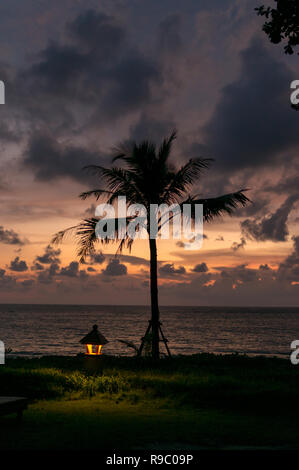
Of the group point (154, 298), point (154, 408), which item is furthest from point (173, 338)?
point (154, 408)

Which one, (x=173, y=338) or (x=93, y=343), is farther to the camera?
(x=173, y=338)

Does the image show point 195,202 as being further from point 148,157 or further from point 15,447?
point 15,447

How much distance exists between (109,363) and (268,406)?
824 cm

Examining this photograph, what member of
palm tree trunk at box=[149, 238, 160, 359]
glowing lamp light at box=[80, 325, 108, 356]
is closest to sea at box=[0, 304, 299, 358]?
palm tree trunk at box=[149, 238, 160, 359]

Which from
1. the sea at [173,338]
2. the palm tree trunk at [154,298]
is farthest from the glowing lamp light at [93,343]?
the sea at [173,338]

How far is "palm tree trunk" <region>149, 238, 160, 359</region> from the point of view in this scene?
57.7 feet

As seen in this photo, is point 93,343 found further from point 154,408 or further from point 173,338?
point 173,338

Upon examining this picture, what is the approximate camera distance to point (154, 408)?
10.5 m

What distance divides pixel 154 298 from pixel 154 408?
752 cm

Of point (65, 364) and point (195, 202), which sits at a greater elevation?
point (195, 202)

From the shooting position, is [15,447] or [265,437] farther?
[265,437]

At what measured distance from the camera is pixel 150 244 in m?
18.4

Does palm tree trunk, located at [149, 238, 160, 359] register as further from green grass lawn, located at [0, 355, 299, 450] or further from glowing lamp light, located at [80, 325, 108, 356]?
glowing lamp light, located at [80, 325, 108, 356]
